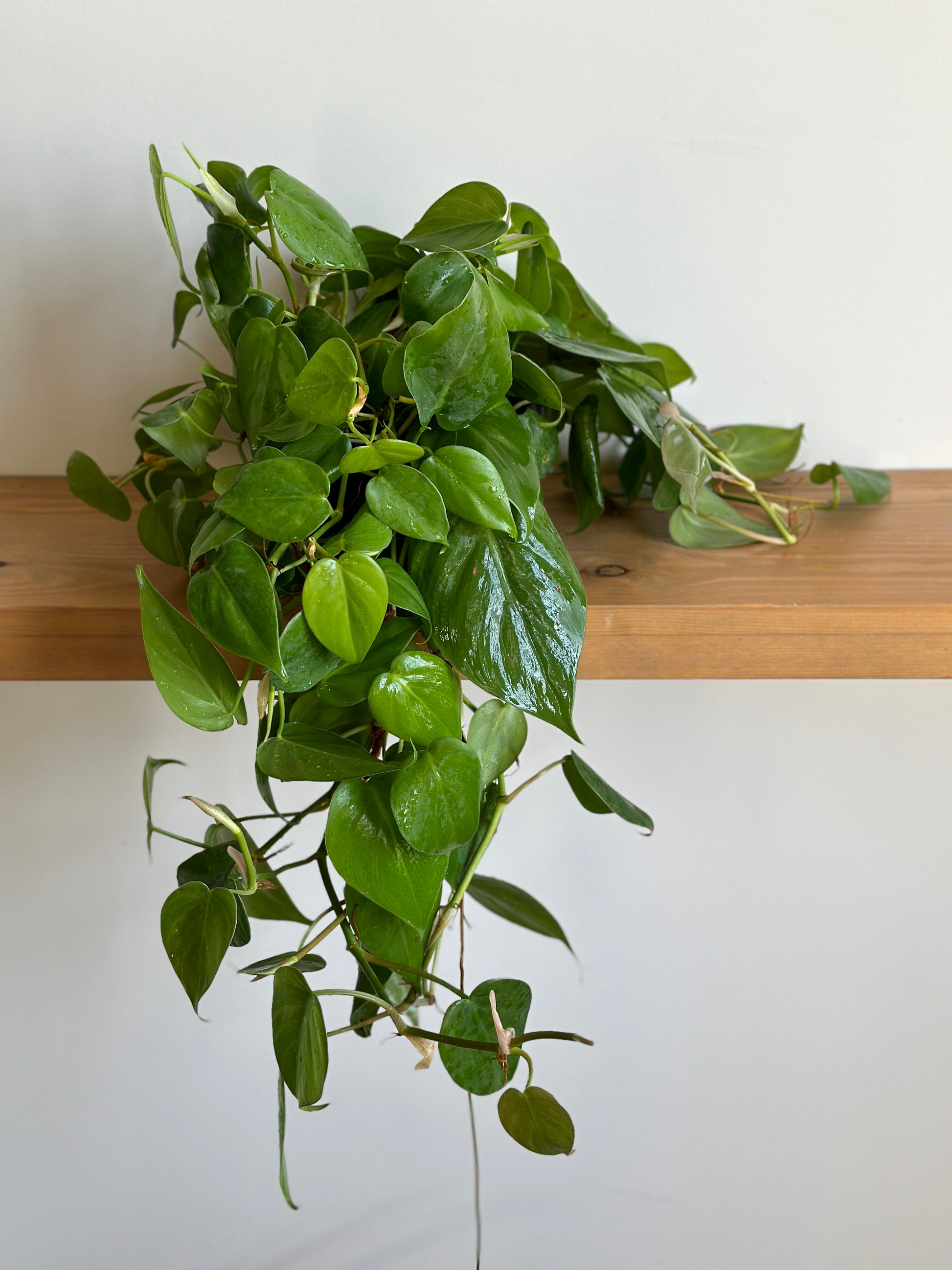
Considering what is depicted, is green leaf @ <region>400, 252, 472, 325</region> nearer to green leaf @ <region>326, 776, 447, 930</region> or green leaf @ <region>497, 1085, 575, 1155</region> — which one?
green leaf @ <region>326, 776, 447, 930</region>

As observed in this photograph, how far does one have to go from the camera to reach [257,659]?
15.8 inches

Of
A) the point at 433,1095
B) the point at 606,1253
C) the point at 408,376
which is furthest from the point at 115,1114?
the point at 408,376

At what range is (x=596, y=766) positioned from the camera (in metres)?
0.81

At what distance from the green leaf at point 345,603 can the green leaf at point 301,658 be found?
12 mm

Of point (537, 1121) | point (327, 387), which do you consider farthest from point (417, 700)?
point (537, 1121)

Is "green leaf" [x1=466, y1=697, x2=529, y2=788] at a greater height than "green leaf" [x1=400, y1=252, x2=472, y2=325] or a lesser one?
lesser

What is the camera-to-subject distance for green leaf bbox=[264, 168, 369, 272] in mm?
444

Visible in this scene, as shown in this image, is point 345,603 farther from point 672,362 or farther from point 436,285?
point 672,362

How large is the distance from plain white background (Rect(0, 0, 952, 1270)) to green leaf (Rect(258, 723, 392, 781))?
15.0 inches

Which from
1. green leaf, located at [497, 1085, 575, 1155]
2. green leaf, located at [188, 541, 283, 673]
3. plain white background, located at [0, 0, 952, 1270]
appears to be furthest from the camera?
plain white background, located at [0, 0, 952, 1270]

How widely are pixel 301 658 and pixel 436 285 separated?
7.9 inches

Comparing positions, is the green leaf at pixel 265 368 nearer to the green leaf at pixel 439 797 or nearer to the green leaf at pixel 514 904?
the green leaf at pixel 439 797

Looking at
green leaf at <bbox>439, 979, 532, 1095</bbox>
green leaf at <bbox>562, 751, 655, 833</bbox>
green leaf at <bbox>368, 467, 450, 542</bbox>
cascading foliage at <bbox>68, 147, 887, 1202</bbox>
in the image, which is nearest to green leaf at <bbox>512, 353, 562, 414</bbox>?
cascading foliage at <bbox>68, 147, 887, 1202</bbox>

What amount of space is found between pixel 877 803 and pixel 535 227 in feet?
1.93
